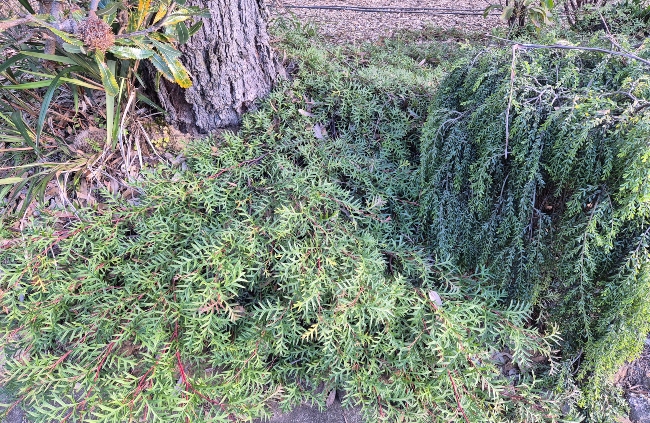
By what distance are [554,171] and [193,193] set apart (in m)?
1.61

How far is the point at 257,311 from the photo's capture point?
5.70 ft

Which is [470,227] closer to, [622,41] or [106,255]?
[622,41]

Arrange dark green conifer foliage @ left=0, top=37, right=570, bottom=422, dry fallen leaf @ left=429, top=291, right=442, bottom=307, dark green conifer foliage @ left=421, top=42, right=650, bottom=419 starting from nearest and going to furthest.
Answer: dark green conifer foliage @ left=421, top=42, right=650, bottom=419 < dark green conifer foliage @ left=0, top=37, right=570, bottom=422 < dry fallen leaf @ left=429, top=291, right=442, bottom=307

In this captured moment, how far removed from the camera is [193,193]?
6.79ft

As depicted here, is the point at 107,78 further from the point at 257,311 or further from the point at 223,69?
the point at 257,311

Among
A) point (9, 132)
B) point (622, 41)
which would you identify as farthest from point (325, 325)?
point (9, 132)

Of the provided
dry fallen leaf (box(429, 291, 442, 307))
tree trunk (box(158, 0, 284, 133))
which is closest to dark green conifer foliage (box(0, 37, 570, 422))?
dry fallen leaf (box(429, 291, 442, 307))

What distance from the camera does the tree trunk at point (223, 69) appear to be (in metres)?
2.37

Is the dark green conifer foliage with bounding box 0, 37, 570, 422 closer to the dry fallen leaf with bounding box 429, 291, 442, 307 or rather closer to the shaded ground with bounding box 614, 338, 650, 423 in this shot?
the dry fallen leaf with bounding box 429, 291, 442, 307

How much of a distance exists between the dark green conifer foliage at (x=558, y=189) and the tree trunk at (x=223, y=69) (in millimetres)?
1157

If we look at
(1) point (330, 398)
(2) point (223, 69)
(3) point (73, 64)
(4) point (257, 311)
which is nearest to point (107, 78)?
(3) point (73, 64)

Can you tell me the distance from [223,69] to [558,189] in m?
1.88

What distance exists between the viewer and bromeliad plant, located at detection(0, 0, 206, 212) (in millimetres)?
1941

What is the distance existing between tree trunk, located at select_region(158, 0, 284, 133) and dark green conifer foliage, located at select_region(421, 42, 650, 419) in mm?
1157
